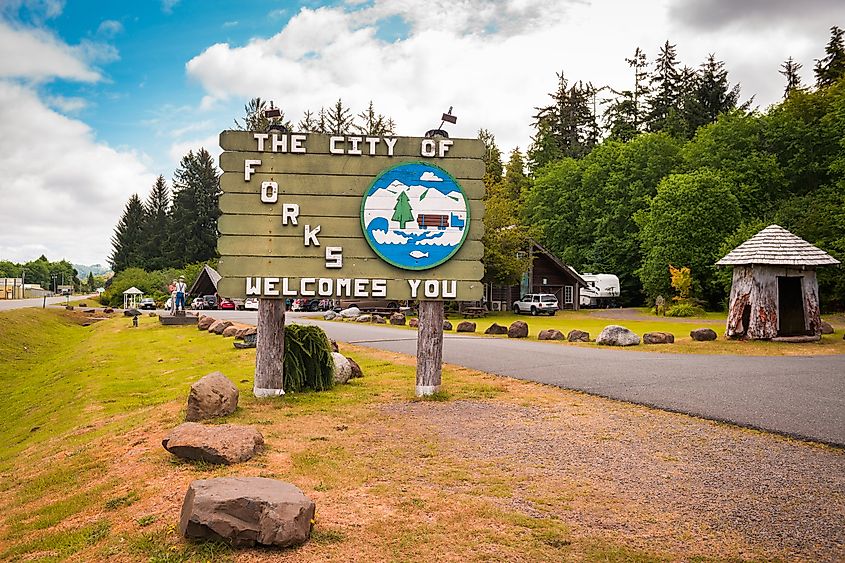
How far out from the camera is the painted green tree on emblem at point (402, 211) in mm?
11273

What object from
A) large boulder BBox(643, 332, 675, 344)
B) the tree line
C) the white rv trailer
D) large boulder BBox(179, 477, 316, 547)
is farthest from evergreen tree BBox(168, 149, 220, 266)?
large boulder BBox(179, 477, 316, 547)

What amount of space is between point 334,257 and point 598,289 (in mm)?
51540

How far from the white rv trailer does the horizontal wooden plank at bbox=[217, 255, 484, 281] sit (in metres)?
49.7

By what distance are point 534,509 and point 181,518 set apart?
2977 millimetres

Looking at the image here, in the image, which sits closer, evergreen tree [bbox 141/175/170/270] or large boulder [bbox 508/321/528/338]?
large boulder [bbox 508/321/528/338]

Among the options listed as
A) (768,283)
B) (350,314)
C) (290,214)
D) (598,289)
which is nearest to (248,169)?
(290,214)

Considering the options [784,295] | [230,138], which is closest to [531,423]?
[230,138]

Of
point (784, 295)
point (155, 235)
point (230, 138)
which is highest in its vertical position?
point (155, 235)

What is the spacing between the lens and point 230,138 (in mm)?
11281

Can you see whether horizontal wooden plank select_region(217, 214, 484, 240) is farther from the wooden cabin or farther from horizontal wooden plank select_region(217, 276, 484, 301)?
the wooden cabin

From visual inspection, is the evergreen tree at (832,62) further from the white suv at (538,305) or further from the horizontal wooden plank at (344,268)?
the horizontal wooden plank at (344,268)

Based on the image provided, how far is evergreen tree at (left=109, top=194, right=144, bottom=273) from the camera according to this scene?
315 ft

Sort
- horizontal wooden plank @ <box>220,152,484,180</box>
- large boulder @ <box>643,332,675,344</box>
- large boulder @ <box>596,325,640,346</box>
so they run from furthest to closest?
large boulder @ <box>596,325,640,346</box> < large boulder @ <box>643,332,675,344</box> < horizontal wooden plank @ <box>220,152,484,180</box>

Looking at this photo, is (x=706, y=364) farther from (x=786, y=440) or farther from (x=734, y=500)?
(x=734, y=500)
